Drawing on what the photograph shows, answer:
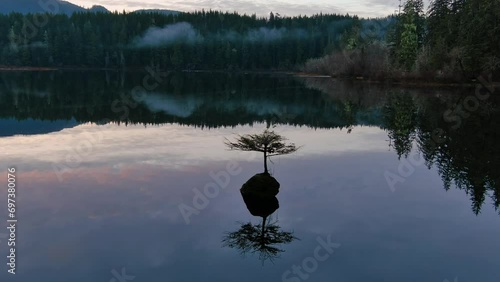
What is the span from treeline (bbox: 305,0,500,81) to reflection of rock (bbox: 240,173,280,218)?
8473 cm

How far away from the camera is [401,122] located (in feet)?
174

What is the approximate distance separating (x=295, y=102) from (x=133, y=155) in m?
48.2

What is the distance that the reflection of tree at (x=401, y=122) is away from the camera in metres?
40.7

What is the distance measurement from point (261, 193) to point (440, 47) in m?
93.3

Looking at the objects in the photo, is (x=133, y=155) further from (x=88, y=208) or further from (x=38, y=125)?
(x=38, y=125)

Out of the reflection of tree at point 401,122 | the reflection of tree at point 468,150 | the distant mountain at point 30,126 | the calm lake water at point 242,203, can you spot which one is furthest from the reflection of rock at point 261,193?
the distant mountain at point 30,126

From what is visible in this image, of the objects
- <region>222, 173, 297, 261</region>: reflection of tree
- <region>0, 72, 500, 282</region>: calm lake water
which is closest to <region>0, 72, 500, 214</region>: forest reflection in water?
<region>0, 72, 500, 282</region>: calm lake water

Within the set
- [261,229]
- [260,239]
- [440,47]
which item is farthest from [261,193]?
[440,47]

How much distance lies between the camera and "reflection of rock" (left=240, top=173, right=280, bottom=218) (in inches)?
933

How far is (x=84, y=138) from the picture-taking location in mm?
42625

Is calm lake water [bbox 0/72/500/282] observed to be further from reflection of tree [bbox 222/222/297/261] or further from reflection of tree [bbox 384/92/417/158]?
reflection of tree [bbox 384/92/417/158]

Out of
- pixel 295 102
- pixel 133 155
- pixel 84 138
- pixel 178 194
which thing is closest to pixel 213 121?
pixel 84 138

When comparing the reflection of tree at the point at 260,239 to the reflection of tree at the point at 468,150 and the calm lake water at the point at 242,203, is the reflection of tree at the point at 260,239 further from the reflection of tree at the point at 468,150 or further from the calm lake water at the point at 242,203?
the reflection of tree at the point at 468,150

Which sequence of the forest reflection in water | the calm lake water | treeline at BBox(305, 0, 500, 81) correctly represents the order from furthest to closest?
treeline at BBox(305, 0, 500, 81) → the forest reflection in water → the calm lake water
